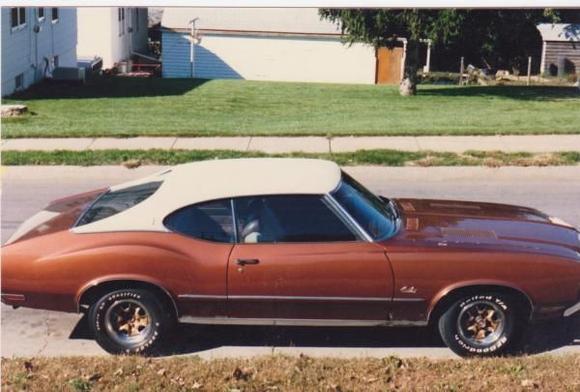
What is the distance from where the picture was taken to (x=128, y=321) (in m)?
7.27

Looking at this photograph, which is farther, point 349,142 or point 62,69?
point 62,69

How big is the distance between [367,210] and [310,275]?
0.81 meters

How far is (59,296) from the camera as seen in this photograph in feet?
23.8

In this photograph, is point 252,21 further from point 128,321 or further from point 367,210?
point 128,321

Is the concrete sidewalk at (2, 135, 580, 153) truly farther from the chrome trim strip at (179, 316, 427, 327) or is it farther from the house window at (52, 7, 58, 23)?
the house window at (52, 7, 58, 23)

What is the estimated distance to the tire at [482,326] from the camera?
23.4 feet

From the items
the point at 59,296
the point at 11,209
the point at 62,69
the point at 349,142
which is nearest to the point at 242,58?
the point at 62,69

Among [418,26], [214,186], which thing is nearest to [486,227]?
[214,186]

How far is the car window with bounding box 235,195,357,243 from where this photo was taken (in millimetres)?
7258

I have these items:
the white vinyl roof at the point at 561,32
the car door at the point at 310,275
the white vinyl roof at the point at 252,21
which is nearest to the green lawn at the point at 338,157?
the car door at the point at 310,275

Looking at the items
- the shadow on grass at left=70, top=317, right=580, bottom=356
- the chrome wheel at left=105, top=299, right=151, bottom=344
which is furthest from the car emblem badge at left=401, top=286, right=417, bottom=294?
the chrome wheel at left=105, top=299, right=151, bottom=344

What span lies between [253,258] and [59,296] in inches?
57.9

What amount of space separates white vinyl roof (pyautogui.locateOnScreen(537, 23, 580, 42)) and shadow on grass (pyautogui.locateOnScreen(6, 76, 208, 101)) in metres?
13.6

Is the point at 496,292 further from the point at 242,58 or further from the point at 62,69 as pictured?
the point at 242,58
